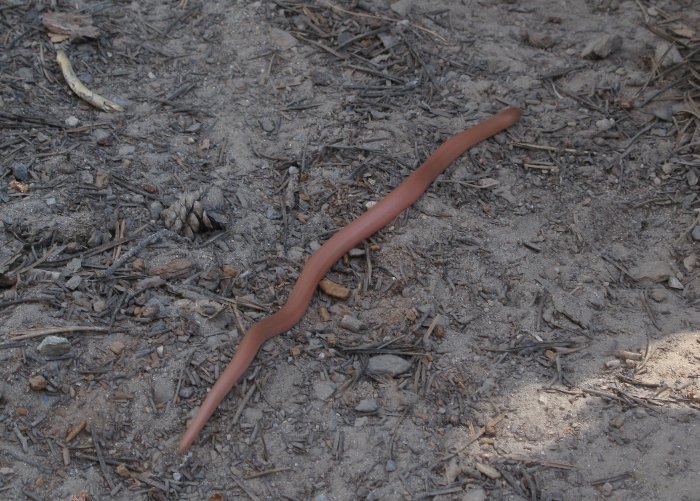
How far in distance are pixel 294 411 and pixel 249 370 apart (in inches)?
12.9

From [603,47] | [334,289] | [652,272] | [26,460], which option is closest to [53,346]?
[26,460]

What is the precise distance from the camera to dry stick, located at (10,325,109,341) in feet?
12.5

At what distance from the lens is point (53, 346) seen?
3.76 metres

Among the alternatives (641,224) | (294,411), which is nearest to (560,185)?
(641,224)

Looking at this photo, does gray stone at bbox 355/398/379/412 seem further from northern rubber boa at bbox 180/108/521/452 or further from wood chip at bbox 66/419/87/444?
wood chip at bbox 66/419/87/444

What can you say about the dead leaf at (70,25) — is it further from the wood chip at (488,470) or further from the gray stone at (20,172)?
the wood chip at (488,470)

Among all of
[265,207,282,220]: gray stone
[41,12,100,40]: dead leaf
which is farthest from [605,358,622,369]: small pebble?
[41,12,100,40]: dead leaf

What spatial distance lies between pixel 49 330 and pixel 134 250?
67 centimetres

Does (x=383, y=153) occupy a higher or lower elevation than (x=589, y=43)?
lower

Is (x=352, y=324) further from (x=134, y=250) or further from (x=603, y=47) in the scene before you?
(x=603, y=47)

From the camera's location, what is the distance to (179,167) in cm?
489

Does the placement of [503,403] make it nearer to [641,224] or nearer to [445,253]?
[445,253]

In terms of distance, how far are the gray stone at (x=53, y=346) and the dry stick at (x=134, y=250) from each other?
1.61 feet

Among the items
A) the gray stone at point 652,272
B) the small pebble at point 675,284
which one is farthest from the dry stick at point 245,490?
the small pebble at point 675,284
